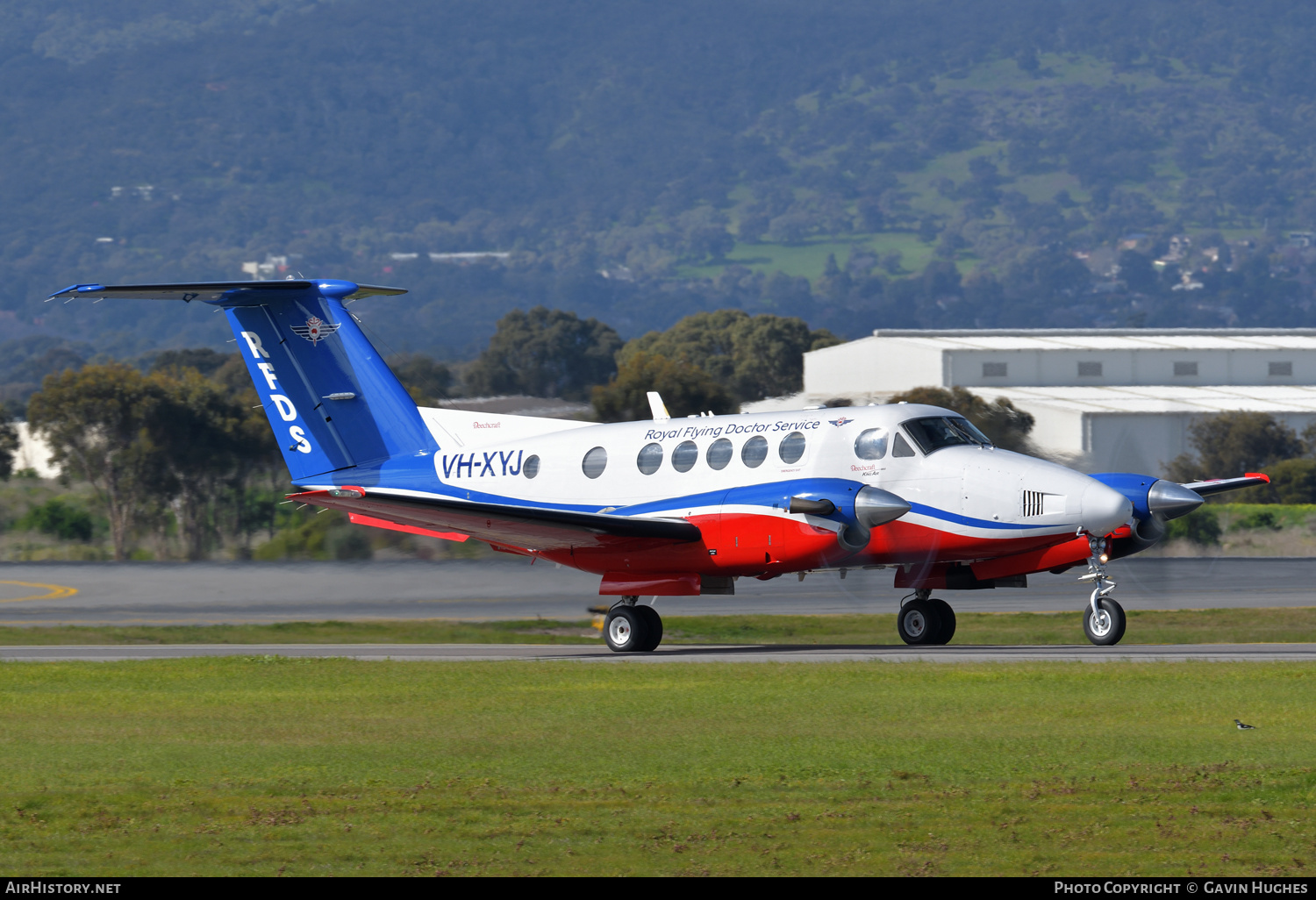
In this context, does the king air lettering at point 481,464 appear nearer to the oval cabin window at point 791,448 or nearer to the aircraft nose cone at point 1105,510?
the oval cabin window at point 791,448

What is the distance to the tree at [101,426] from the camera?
173 feet

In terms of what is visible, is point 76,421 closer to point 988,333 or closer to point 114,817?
point 114,817

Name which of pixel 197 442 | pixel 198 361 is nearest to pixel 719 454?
pixel 197 442

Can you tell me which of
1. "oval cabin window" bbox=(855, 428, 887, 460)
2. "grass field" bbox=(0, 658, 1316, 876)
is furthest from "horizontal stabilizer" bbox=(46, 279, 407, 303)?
"oval cabin window" bbox=(855, 428, 887, 460)

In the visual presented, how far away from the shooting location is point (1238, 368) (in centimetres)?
10725

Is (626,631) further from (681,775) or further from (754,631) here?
(681,775)

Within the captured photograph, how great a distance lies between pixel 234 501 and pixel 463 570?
19750mm

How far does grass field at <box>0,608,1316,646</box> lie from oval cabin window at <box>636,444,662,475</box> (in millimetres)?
6563

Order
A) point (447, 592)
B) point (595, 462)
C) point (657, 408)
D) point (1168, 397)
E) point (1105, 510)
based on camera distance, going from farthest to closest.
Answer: point (1168, 397)
point (447, 592)
point (657, 408)
point (595, 462)
point (1105, 510)

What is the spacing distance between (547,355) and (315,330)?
302 ft

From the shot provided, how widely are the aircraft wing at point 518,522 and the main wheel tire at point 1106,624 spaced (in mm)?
6111

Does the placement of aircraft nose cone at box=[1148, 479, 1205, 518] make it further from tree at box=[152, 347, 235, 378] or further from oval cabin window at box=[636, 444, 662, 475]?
tree at box=[152, 347, 235, 378]

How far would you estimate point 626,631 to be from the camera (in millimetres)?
25391

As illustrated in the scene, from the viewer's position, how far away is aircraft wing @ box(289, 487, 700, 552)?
23672mm
